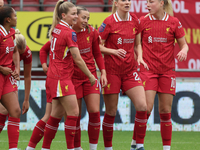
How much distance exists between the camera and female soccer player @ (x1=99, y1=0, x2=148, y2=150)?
430 centimetres

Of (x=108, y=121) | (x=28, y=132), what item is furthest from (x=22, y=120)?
(x=108, y=121)

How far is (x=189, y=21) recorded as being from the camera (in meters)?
8.84

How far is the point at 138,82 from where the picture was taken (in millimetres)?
4344

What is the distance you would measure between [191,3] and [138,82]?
525 cm

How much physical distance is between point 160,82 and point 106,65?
0.69 metres

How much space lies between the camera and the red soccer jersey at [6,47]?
3704 mm

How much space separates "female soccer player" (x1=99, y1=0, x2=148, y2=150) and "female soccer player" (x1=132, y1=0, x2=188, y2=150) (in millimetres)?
147

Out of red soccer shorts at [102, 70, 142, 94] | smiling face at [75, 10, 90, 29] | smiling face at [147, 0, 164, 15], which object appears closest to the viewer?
smiling face at [75, 10, 90, 29]

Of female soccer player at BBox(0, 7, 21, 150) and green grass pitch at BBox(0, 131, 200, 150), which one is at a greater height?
female soccer player at BBox(0, 7, 21, 150)

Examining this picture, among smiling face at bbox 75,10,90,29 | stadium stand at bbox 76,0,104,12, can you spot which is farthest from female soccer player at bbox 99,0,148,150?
stadium stand at bbox 76,0,104,12

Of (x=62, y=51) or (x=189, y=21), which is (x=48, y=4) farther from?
(x=62, y=51)

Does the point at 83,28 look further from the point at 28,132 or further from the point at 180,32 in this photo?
the point at 28,132

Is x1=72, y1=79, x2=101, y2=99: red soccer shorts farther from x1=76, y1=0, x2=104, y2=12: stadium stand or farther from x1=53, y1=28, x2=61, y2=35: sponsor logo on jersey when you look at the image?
x1=76, y1=0, x2=104, y2=12: stadium stand

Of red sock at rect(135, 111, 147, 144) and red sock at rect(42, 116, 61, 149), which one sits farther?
red sock at rect(135, 111, 147, 144)
